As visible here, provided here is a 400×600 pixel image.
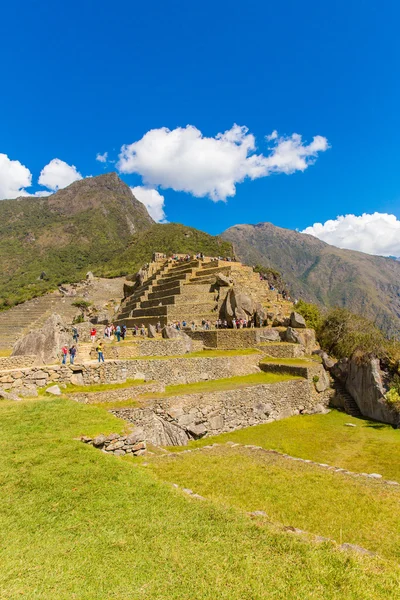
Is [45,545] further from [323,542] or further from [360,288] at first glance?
[360,288]

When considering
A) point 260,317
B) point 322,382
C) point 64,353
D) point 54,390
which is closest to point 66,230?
point 260,317

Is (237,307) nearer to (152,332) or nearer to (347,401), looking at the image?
(152,332)

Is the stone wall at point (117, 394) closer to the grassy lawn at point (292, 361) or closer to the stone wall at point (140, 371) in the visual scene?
the stone wall at point (140, 371)

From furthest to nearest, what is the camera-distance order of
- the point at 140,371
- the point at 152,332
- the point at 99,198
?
the point at 99,198 → the point at 152,332 → the point at 140,371

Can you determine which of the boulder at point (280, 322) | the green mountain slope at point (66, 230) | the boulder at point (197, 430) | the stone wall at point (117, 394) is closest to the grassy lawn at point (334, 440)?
the boulder at point (197, 430)

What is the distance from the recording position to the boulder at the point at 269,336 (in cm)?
2056

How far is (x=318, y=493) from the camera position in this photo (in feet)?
21.2

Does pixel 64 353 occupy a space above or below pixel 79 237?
below

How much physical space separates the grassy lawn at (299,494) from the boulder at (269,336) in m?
12.1


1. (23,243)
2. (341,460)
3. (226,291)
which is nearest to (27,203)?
(23,243)

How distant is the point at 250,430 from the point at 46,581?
36.3 ft

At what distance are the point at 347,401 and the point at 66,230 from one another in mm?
96873

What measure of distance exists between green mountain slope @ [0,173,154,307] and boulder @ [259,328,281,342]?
50.2 meters

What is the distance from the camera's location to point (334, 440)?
12.4 m
